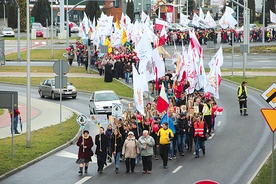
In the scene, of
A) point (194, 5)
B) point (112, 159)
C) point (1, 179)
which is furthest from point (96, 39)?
point (194, 5)

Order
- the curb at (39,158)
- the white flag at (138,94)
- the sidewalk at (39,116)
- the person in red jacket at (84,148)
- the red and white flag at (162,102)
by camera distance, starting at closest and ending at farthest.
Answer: the curb at (39,158)
the person in red jacket at (84,148)
the white flag at (138,94)
the red and white flag at (162,102)
the sidewalk at (39,116)

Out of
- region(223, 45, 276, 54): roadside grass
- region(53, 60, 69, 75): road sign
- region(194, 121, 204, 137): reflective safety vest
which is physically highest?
region(53, 60, 69, 75): road sign

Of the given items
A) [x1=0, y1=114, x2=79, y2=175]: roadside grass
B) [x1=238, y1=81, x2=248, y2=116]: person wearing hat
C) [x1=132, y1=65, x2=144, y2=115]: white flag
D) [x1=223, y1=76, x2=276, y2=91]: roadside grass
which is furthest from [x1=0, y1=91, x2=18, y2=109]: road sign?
[x1=223, y1=76, x2=276, y2=91]: roadside grass

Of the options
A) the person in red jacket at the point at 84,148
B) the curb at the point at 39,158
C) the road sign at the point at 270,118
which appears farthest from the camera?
the person in red jacket at the point at 84,148

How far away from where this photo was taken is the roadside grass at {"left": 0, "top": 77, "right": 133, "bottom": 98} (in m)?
47.5

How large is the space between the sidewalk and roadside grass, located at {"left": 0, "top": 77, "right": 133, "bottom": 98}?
4.66m

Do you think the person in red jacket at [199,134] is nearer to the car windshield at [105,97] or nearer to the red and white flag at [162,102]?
the red and white flag at [162,102]

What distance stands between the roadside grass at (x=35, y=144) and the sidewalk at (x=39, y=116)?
969mm

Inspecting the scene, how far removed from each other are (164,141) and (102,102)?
14.1 meters

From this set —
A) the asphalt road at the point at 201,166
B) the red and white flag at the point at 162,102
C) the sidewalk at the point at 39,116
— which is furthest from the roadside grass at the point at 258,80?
the red and white flag at the point at 162,102

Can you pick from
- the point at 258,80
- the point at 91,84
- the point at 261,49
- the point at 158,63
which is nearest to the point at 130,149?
the point at 158,63

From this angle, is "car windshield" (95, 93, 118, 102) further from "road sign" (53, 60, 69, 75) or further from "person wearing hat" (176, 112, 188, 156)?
"person wearing hat" (176, 112, 188, 156)

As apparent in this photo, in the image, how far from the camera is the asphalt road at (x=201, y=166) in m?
23.0

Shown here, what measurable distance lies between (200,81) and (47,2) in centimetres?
8718
